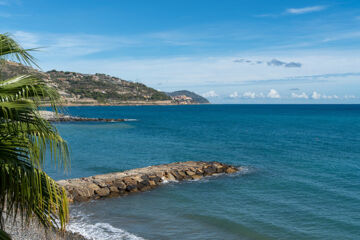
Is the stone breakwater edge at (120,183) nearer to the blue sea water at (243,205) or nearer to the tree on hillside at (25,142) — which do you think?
the blue sea water at (243,205)

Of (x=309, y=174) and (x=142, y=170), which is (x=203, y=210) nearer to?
(x=142, y=170)

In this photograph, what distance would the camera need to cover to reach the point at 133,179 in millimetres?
22562

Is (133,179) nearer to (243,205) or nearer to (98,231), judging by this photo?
(243,205)

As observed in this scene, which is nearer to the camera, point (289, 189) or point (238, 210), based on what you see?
point (238, 210)

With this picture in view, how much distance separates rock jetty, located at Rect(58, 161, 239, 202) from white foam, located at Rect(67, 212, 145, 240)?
3.88m

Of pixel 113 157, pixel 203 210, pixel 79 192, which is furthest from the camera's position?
pixel 113 157

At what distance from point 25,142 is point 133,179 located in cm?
1842

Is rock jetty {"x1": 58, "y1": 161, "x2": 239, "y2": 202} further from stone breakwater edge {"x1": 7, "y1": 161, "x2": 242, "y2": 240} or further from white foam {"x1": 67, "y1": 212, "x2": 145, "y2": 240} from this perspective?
white foam {"x1": 67, "y1": 212, "x2": 145, "y2": 240}

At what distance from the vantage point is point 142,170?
25.5 m

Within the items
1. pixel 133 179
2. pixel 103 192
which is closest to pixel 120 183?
pixel 133 179

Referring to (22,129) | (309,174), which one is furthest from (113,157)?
(22,129)

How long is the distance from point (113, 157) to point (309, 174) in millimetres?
18958

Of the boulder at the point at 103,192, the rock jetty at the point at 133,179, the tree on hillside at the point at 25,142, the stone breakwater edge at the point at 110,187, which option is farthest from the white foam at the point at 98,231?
the tree on hillside at the point at 25,142

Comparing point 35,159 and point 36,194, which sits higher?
point 35,159
